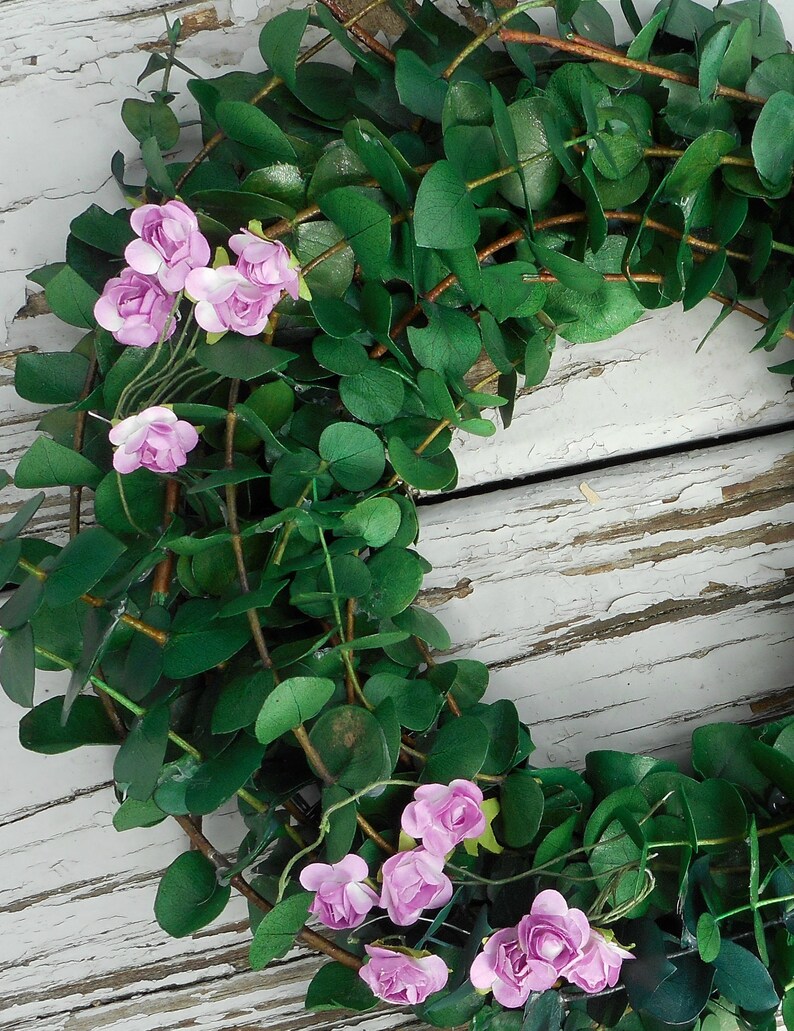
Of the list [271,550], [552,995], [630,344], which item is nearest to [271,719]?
[271,550]

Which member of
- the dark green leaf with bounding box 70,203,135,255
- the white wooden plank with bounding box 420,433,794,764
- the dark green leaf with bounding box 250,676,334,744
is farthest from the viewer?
the white wooden plank with bounding box 420,433,794,764

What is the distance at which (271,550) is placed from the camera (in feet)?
1.54

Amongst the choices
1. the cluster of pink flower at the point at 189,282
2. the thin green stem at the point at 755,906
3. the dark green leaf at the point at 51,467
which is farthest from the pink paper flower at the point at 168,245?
the thin green stem at the point at 755,906

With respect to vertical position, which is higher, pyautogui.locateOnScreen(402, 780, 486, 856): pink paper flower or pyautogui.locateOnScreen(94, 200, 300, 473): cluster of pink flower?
pyautogui.locateOnScreen(94, 200, 300, 473): cluster of pink flower

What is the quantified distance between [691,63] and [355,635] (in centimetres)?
41

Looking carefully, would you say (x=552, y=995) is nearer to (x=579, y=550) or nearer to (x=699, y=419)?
(x=579, y=550)

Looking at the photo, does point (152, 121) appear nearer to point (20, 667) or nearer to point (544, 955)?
point (20, 667)

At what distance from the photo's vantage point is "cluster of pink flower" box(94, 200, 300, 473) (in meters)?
0.43

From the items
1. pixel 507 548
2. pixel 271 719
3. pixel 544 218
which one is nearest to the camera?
pixel 271 719

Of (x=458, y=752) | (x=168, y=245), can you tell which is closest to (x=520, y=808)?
(x=458, y=752)

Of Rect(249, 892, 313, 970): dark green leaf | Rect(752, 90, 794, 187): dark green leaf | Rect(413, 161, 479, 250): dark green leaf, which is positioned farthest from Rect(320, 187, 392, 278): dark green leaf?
Rect(249, 892, 313, 970): dark green leaf

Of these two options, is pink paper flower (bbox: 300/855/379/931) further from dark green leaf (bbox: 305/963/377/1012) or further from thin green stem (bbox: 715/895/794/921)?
thin green stem (bbox: 715/895/794/921)

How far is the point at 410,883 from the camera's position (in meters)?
0.46

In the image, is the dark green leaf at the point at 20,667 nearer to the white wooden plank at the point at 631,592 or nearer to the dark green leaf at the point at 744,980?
the white wooden plank at the point at 631,592
